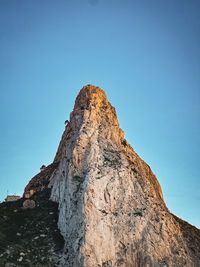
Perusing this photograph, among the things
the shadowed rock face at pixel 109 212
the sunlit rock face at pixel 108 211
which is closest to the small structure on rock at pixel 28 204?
the sunlit rock face at pixel 108 211

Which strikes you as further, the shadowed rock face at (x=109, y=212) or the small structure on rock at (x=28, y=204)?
the small structure on rock at (x=28, y=204)

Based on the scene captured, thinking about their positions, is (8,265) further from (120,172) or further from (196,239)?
(196,239)

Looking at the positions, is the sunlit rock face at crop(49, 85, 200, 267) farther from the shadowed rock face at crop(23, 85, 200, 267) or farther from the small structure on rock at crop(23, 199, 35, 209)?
the small structure on rock at crop(23, 199, 35, 209)

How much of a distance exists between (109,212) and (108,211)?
6.6 inches

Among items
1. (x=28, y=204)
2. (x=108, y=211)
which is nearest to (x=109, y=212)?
(x=108, y=211)

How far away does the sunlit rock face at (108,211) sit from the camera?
100 ft

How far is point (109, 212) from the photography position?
33.2m

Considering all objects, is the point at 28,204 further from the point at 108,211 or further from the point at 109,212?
the point at 109,212

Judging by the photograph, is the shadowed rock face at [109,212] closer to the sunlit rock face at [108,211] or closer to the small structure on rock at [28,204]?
the sunlit rock face at [108,211]

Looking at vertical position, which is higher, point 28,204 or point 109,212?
point 28,204

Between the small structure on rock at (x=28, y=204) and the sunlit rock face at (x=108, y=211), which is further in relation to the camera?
the small structure on rock at (x=28, y=204)

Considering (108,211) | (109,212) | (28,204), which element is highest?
(28,204)

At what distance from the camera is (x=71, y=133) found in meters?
46.7

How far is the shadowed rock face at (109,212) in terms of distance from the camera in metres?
30.5
